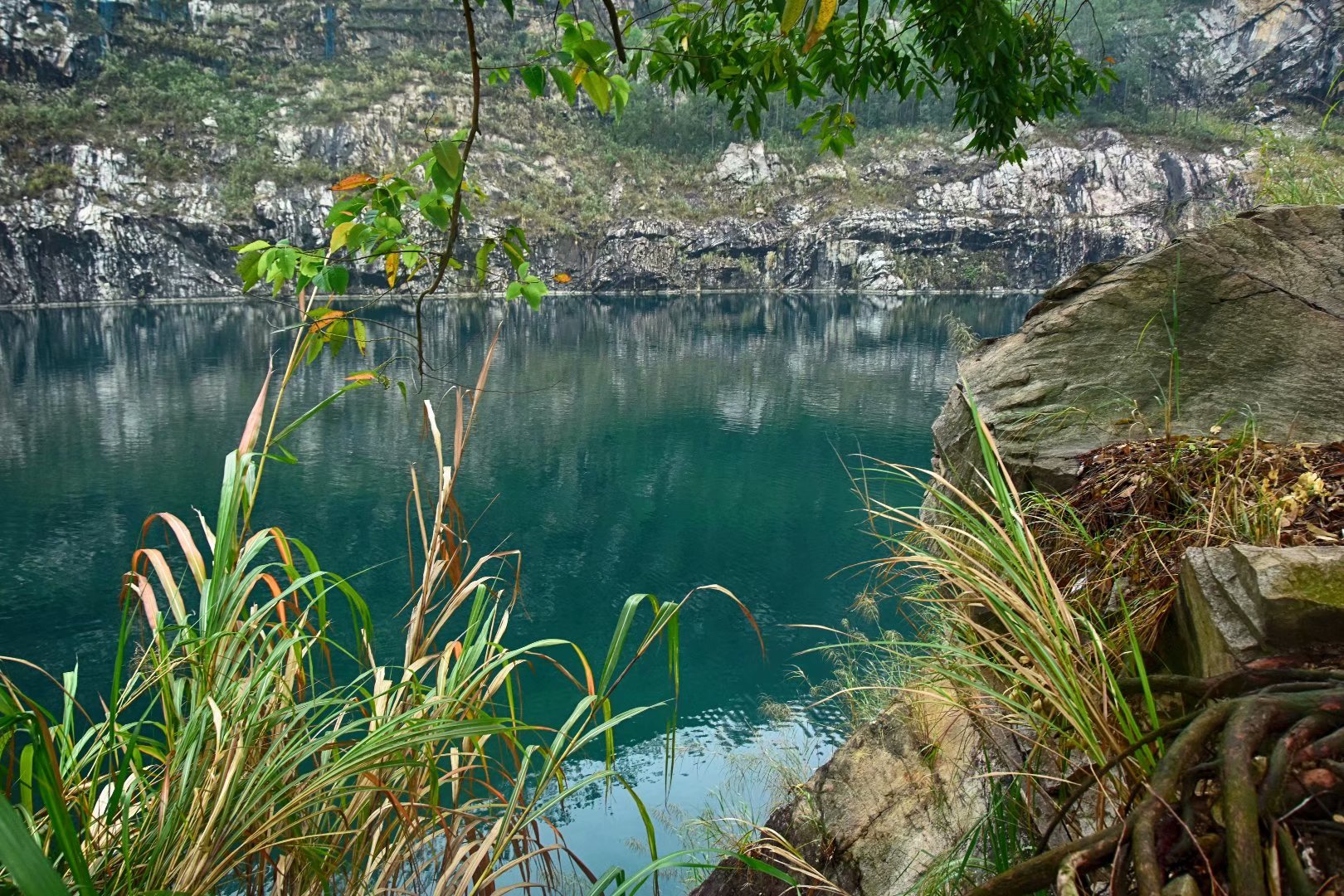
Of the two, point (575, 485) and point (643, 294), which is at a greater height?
point (643, 294)

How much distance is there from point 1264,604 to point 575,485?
12.6 metres

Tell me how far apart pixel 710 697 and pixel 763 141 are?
52.0 m

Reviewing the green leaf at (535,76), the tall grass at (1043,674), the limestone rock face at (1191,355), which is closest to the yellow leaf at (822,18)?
the green leaf at (535,76)

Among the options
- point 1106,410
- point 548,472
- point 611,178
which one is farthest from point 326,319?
point 611,178

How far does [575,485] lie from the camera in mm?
13430

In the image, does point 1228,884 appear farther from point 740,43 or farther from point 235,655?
point 740,43

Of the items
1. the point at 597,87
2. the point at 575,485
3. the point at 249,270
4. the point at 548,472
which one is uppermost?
the point at 597,87

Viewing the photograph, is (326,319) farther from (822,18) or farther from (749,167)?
(749,167)

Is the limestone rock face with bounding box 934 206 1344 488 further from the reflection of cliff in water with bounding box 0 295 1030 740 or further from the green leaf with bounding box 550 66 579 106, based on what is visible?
the reflection of cliff in water with bounding box 0 295 1030 740

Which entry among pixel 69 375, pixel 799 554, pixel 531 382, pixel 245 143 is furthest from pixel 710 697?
pixel 245 143

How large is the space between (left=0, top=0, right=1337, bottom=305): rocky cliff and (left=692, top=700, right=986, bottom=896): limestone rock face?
1663 inches

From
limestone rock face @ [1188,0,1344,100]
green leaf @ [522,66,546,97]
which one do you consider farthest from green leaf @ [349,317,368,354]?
limestone rock face @ [1188,0,1344,100]

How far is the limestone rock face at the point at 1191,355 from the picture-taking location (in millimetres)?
2301

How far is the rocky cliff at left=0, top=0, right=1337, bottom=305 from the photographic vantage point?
4172 cm
